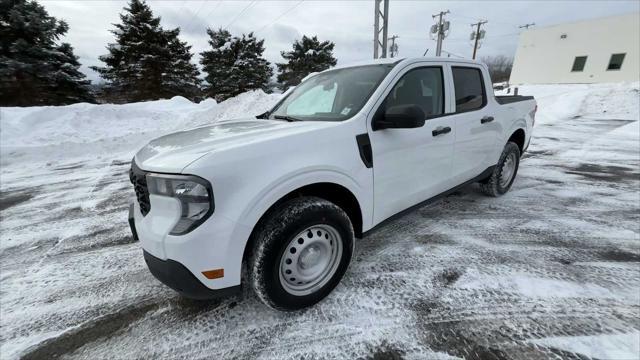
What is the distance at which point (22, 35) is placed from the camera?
17.1 metres

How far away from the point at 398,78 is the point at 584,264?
2409mm

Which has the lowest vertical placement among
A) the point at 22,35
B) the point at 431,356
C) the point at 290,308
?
the point at 431,356

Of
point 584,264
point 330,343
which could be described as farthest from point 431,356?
point 584,264

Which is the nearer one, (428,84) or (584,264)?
(584,264)

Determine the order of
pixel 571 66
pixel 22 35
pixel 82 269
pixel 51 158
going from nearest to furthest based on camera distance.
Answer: pixel 82 269 < pixel 51 158 < pixel 22 35 < pixel 571 66

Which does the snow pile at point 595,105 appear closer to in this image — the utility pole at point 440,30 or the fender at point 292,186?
the utility pole at point 440,30

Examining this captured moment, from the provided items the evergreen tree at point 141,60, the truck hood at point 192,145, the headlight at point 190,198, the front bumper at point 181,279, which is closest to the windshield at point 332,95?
the truck hood at point 192,145

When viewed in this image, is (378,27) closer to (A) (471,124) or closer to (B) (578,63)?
(A) (471,124)

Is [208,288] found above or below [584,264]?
above

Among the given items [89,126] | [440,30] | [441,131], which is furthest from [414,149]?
[440,30]

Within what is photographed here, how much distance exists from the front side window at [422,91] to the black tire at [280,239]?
43.3 inches

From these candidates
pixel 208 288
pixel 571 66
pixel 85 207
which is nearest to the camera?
pixel 208 288

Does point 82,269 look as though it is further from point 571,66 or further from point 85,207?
point 571,66

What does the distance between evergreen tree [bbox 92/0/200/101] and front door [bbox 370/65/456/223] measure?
99.7 ft
